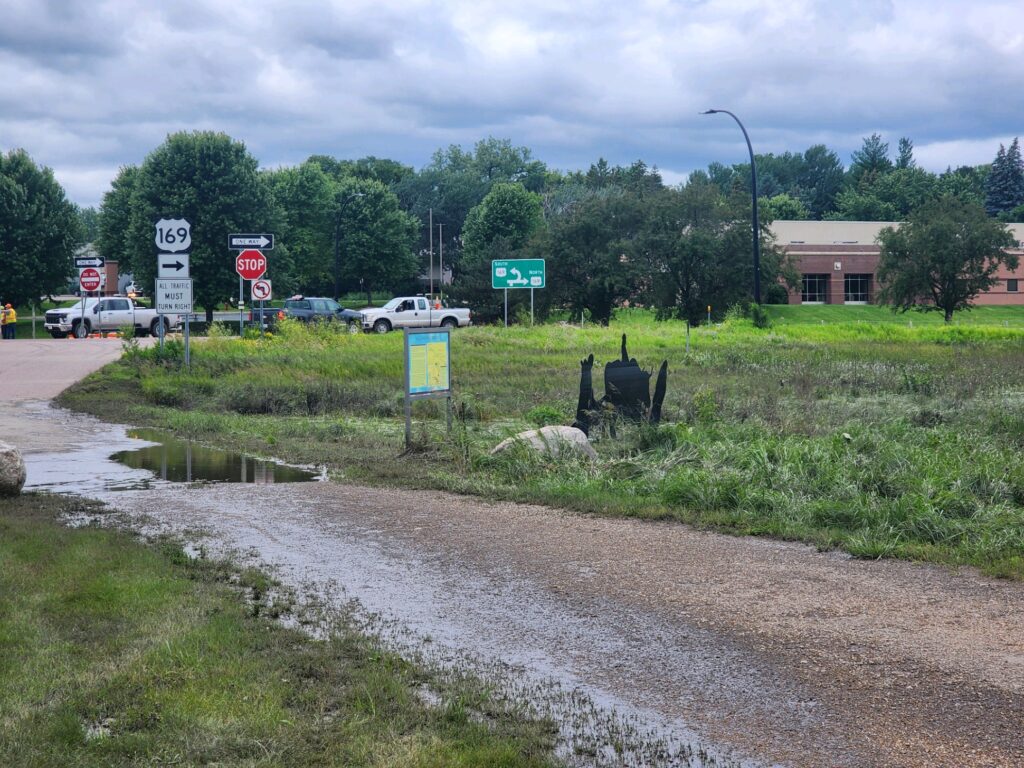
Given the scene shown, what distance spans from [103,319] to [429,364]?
37497mm

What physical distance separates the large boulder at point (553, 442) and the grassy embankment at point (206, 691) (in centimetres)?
616

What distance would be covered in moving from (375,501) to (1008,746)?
25.0 ft

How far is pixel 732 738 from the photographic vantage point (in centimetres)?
516

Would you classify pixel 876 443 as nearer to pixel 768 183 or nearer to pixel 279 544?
pixel 279 544

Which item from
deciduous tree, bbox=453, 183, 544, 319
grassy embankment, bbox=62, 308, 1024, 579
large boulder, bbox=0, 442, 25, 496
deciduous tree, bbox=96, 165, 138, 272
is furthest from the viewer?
deciduous tree, bbox=453, 183, 544, 319

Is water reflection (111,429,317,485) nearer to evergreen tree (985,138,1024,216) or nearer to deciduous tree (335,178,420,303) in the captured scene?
deciduous tree (335,178,420,303)

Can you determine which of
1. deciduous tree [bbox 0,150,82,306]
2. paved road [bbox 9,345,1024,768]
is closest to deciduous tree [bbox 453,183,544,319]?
deciduous tree [bbox 0,150,82,306]

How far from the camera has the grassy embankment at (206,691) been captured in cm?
486

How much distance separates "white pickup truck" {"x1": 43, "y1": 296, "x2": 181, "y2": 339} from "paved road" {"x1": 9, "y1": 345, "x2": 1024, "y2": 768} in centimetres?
4005

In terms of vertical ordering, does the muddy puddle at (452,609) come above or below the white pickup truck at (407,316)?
below

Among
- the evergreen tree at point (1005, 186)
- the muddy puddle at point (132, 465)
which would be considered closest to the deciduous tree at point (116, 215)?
the muddy puddle at point (132, 465)

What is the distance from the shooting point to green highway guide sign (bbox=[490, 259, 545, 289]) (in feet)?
163

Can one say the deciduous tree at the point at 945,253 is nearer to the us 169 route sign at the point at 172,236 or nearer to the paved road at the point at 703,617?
the us 169 route sign at the point at 172,236

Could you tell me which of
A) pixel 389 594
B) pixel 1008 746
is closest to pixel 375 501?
pixel 389 594
